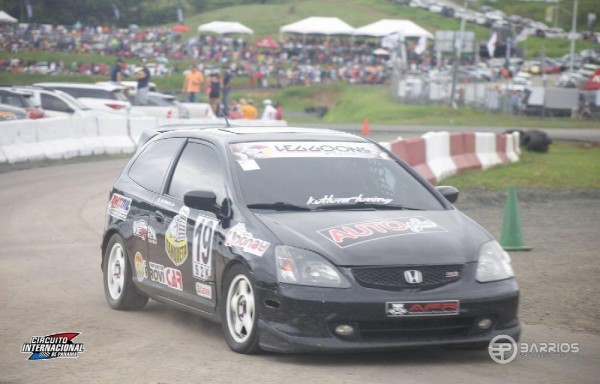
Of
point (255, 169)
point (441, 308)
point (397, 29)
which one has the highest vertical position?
point (255, 169)

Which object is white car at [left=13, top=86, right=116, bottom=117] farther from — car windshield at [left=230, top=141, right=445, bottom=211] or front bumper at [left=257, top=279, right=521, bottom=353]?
front bumper at [left=257, top=279, right=521, bottom=353]

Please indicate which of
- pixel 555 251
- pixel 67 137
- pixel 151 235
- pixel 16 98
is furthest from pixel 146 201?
pixel 16 98

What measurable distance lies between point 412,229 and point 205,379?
1.73m

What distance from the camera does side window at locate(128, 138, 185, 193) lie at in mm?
8875

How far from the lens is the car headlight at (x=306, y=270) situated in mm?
6742

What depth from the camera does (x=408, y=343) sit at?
22.2 feet

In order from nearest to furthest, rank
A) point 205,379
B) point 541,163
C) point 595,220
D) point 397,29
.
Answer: point 205,379
point 595,220
point 541,163
point 397,29

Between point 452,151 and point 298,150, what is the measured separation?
47.0 ft

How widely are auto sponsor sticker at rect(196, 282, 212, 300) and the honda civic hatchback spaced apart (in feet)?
0.06

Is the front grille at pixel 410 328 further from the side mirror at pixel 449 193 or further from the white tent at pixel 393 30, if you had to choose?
the white tent at pixel 393 30

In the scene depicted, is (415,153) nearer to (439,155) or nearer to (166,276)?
(439,155)

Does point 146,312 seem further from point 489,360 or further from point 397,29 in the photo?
point 397,29

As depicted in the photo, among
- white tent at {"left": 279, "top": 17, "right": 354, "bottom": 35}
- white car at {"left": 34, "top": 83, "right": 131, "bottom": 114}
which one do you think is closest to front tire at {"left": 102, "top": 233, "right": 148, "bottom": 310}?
white car at {"left": 34, "top": 83, "right": 131, "bottom": 114}

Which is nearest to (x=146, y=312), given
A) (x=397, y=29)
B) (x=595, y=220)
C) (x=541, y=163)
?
(x=595, y=220)
